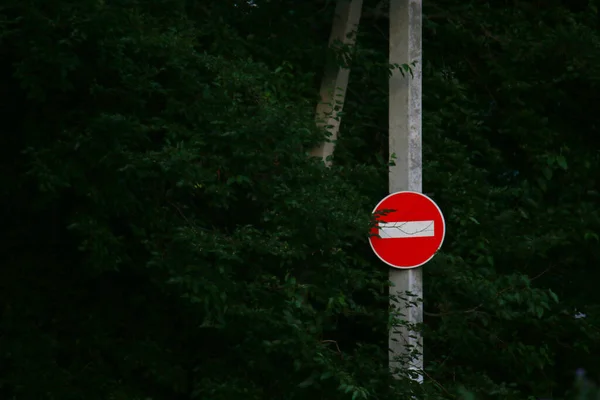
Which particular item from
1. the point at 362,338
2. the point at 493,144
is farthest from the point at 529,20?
the point at 362,338

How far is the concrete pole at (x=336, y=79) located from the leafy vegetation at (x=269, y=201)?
13cm

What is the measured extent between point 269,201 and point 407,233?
1.13m

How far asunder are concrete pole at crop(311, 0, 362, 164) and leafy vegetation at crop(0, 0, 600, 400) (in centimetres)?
13

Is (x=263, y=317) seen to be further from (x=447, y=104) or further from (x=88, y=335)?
(x=447, y=104)

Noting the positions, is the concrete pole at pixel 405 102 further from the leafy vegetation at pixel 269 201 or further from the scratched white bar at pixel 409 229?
the scratched white bar at pixel 409 229

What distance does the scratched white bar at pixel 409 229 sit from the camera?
7.56 m

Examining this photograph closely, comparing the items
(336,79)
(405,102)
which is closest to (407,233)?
(405,102)

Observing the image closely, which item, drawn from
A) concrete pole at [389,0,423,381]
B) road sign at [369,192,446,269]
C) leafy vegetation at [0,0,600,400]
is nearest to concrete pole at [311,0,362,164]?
leafy vegetation at [0,0,600,400]

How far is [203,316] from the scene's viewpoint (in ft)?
22.2

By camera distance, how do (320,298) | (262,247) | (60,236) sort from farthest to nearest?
(60,236) < (320,298) < (262,247)

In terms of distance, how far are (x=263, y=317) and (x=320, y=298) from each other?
54 cm

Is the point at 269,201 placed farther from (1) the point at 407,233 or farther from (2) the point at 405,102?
(2) the point at 405,102

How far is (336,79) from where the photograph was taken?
324 inches

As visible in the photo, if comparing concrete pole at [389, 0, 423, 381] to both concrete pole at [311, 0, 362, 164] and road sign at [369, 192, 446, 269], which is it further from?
concrete pole at [311, 0, 362, 164]
